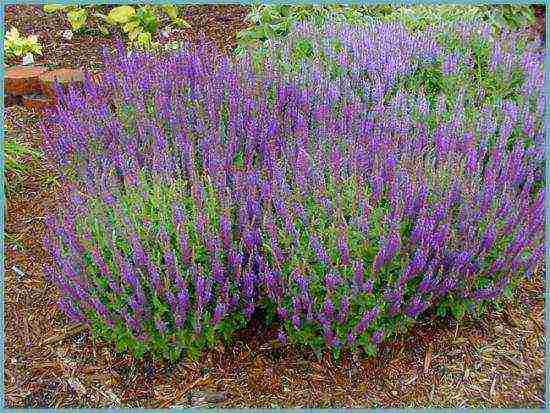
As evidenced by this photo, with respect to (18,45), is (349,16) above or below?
above

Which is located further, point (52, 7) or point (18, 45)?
→ point (52, 7)

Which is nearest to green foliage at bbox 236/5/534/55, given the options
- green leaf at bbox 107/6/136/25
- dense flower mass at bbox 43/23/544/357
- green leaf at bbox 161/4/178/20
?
green leaf at bbox 161/4/178/20

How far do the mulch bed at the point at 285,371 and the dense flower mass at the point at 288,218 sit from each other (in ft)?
0.49

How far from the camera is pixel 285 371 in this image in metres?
3.12

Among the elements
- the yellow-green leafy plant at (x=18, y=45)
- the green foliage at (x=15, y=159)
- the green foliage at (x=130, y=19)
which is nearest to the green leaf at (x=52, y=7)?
the green foliage at (x=130, y=19)

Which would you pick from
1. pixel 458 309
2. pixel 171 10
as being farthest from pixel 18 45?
pixel 458 309

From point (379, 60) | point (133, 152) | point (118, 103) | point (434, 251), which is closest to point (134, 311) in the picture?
point (133, 152)

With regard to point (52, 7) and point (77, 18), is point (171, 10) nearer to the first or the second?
point (77, 18)

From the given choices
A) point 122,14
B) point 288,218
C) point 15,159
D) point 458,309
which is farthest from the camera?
point 122,14

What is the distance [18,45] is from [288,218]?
Result: 11.9 feet

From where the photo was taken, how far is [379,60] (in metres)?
4.16

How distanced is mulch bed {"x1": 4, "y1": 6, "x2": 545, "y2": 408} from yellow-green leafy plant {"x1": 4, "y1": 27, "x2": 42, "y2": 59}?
2748 mm

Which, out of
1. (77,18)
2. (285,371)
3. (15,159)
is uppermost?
(77,18)

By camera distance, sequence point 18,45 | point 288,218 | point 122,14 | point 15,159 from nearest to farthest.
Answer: point 288,218
point 15,159
point 18,45
point 122,14
